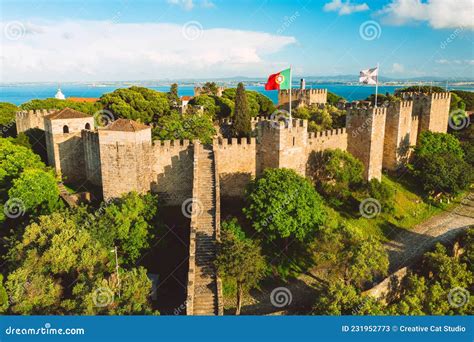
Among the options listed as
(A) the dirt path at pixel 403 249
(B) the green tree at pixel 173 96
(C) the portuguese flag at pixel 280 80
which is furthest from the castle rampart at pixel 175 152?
(B) the green tree at pixel 173 96

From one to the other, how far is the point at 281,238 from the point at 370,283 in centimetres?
443

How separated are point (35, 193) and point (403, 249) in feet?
62.8

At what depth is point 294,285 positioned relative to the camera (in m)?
18.4

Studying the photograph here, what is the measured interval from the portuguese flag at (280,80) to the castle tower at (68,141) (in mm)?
11922

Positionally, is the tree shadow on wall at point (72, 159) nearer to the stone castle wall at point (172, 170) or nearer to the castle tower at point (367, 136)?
the stone castle wall at point (172, 170)

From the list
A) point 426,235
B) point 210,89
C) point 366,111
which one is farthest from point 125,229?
point 210,89

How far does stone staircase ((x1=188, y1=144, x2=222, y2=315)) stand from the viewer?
15.4m

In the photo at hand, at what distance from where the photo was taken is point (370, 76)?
2611 centimetres

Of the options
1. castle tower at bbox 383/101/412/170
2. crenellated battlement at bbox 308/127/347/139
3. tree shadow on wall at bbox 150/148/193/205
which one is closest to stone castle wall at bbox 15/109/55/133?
tree shadow on wall at bbox 150/148/193/205

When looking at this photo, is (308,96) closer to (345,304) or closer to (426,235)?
(426,235)

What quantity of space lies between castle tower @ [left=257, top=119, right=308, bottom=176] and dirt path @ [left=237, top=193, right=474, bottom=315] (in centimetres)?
584

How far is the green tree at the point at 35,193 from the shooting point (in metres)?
20.7

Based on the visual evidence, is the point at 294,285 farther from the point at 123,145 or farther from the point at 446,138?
the point at 446,138

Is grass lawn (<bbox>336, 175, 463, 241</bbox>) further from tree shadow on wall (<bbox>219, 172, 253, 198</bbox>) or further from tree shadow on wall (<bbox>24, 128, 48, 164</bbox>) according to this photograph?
tree shadow on wall (<bbox>24, 128, 48, 164</bbox>)
